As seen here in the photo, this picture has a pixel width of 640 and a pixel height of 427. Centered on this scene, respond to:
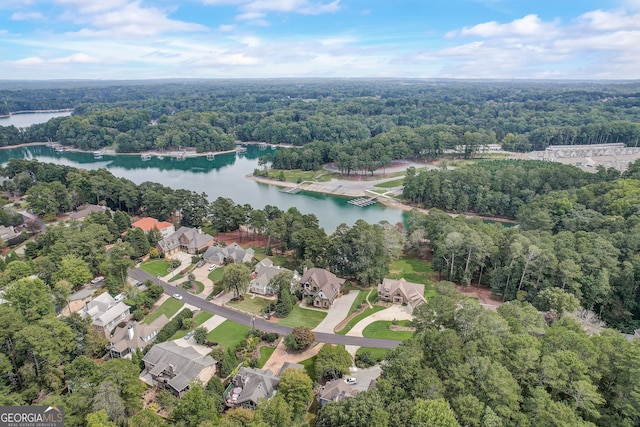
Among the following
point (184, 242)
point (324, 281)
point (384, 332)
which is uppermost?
point (324, 281)

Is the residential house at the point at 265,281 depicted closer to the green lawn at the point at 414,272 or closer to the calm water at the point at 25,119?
the green lawn at the point at 414,272

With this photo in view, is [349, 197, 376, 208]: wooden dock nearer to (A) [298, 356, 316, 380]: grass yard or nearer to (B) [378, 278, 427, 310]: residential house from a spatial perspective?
(B) [378, 278, 427, 310]: residential house

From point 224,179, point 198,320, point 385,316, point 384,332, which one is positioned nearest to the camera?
point 384,332

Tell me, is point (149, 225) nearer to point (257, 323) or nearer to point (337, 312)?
point (257, 323)

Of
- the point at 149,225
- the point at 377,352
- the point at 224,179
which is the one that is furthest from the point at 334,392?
the point at 224,179

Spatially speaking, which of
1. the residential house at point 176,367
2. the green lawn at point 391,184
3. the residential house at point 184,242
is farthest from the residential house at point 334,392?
the green lawn at point 391,184

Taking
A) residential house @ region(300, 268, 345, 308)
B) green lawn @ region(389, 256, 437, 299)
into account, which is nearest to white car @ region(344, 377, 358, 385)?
residential house @ region(300, 268, 345, 308)
